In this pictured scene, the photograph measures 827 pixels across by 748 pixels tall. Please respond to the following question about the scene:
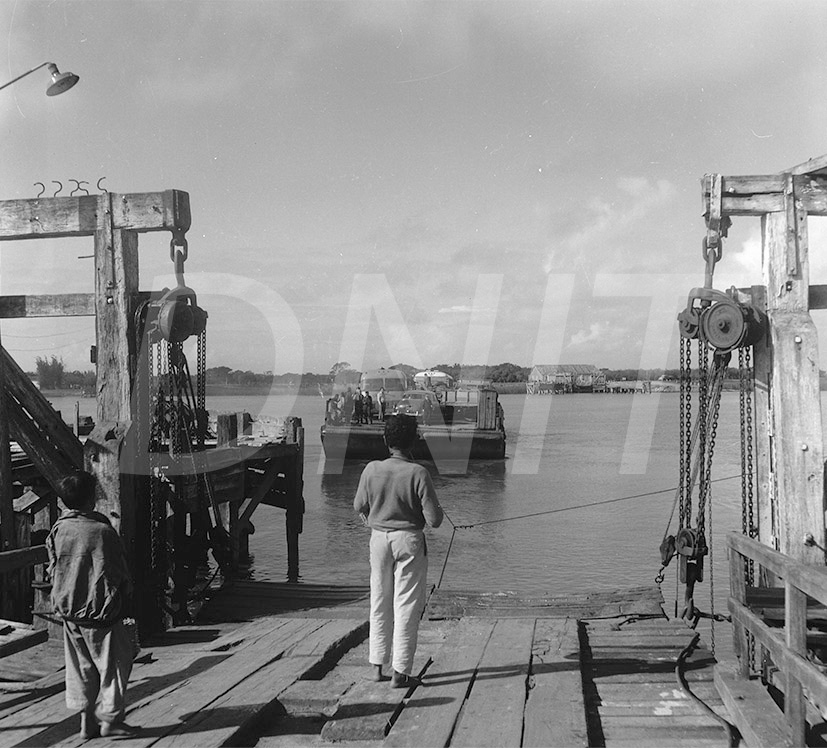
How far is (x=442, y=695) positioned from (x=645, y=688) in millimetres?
1522

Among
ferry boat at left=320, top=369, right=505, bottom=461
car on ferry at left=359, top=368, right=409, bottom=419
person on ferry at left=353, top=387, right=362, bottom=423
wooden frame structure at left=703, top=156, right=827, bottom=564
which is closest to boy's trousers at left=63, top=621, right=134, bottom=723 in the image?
wooden frame structure at left=703, top=156, right=827, bottom=564

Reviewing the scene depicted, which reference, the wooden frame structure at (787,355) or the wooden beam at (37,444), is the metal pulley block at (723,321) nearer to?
the wooden frame structure at (787,355)

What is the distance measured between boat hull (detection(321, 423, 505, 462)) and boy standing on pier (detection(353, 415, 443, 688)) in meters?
34.1

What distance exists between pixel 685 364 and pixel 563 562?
12.7 meters

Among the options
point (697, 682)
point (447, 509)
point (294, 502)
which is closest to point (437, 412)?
point (447, 509)

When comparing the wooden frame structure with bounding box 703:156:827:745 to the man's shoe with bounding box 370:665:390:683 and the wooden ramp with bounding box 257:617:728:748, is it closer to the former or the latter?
the wooden ramp with bounding box 257:617:728:748

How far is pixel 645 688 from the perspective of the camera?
5.80 m

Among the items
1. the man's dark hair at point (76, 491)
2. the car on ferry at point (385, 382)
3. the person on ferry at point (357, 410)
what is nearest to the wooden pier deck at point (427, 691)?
the man's dark hair at point (76, 491)

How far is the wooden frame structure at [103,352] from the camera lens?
27.5 ft

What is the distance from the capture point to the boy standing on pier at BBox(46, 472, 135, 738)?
4.79 metres

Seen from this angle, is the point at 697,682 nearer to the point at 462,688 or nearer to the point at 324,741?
the point at 462,688

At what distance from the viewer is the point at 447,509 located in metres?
29.2

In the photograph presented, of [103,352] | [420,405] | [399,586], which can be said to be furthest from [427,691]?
[420,405]

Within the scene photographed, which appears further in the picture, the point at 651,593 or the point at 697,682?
the point at 651,593
